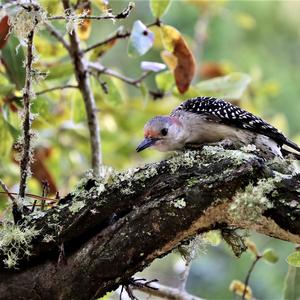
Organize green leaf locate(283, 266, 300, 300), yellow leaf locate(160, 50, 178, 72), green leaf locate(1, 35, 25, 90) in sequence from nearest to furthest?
1. green leaf locate(283, 266, 300, 300)
2. green leaf locate(1, 35, 25, 90)
3. yellow leaf locate(160, 50, 178, 72)

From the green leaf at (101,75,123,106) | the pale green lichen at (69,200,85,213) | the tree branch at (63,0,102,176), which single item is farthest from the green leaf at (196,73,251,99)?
the pale green lichen at (69,200,85,213)

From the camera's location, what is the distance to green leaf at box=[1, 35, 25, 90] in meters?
3.31

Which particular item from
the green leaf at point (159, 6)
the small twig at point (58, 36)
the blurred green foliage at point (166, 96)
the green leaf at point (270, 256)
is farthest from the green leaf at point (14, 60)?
the green leaf at point (270, 256)

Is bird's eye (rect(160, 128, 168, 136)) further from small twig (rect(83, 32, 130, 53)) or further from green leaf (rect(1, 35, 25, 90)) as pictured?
green leaf (rect(1, 35, 25, 90))

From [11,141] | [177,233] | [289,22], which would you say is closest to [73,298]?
[177,233]

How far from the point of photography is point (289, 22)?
8.12 m

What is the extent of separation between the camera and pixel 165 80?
12.2 feet

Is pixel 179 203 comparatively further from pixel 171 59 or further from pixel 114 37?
pixel 114 37

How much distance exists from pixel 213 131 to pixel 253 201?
1.35 metres

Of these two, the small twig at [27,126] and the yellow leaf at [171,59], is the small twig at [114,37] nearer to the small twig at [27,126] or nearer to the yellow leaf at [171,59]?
the yellow leaf at [171,59]

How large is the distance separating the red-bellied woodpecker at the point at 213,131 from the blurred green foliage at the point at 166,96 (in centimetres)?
12

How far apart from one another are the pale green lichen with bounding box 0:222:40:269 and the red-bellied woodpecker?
3.85 feet

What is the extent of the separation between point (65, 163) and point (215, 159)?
2211 millimetres

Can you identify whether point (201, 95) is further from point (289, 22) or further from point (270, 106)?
point (289, 22)
